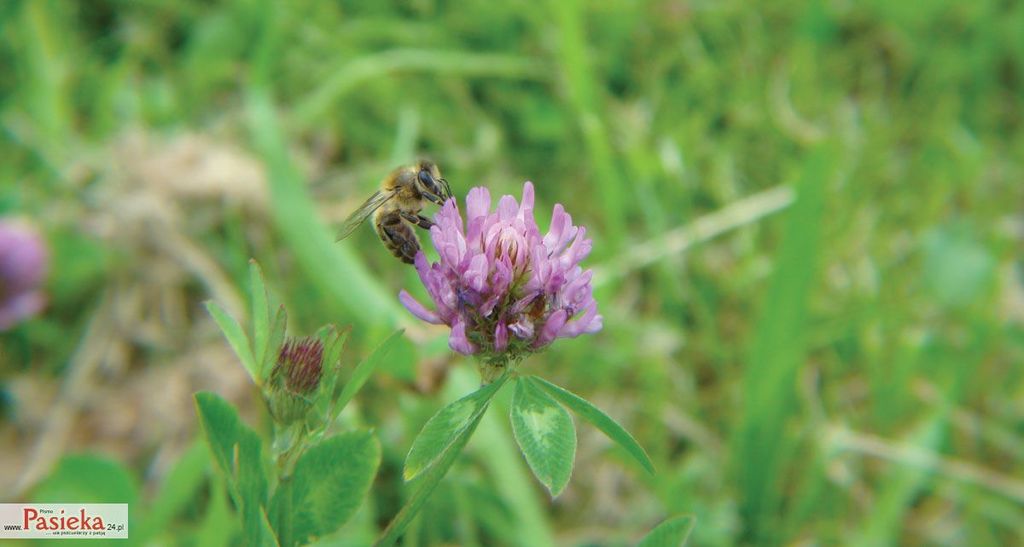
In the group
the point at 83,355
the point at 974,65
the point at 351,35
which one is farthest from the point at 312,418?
the point at 974,65

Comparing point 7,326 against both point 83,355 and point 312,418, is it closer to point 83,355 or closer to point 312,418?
point 83,355

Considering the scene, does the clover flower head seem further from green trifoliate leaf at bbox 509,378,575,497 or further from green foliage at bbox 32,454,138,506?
green foliage at bbox 32,454,138,506

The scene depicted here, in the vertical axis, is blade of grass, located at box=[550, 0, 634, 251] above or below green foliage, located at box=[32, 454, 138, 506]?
above

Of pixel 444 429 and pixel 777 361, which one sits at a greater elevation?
pixel 777 361

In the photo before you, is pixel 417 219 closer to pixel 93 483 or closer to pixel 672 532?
pixel 672 532

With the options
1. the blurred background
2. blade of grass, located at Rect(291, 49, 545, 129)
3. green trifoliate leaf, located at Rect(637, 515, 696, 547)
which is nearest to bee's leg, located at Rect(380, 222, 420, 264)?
the blurred background

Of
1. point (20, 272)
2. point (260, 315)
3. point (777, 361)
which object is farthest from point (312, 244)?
point (260, 315)

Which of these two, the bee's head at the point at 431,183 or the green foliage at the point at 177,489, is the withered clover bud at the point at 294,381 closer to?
the bee's head at the point at 431,183
